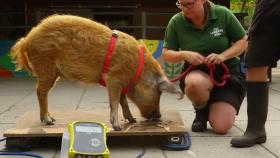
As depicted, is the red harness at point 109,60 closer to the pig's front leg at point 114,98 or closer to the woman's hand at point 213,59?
the pig's front leg at point 114,98

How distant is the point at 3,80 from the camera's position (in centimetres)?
1146

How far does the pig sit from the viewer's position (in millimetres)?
4652

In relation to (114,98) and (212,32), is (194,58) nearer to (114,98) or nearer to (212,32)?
(212,32)

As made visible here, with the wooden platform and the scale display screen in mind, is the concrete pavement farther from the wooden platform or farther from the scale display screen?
the scale display screen

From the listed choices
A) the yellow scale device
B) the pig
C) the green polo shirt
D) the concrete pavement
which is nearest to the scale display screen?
the yellow scale device

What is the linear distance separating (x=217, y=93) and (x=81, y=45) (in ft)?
5.34

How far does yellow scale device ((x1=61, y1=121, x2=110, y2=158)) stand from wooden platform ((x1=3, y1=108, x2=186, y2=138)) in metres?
0.74

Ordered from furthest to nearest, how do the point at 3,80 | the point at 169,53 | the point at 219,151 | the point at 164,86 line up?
the point at 3,80
the point at 169,53
the point at 164,86
the point at 219,151

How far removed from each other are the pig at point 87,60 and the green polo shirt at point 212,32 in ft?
1.87

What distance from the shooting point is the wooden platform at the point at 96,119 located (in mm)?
4457

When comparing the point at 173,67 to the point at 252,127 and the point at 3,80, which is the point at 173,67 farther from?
the point at 252,127

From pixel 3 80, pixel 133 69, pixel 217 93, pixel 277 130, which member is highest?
pixel 133 69

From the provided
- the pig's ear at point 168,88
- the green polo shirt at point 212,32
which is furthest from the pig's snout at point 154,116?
the green polo shirt at point 212,32

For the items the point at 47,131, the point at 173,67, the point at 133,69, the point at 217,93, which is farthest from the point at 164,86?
the point at 173,67
